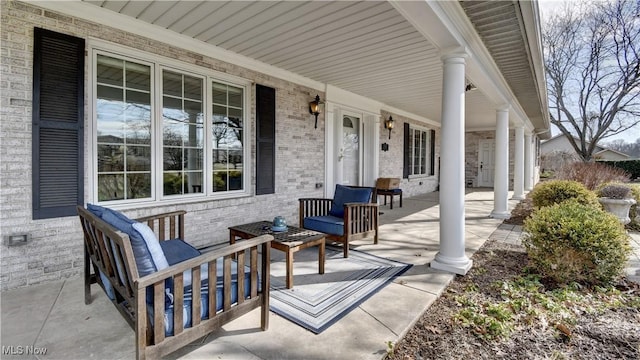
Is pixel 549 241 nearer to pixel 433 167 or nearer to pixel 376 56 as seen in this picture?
pixel 376 56

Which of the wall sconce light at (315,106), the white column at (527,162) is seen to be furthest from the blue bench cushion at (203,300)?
the white column at (527,162)

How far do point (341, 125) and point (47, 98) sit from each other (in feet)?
15.9

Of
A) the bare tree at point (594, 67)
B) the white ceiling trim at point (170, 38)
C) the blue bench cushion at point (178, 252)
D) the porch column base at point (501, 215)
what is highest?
the bare tree at point (594, 67)

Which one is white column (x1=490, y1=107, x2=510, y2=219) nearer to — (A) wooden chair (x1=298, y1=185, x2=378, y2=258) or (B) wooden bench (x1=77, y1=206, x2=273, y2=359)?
(A) wooden chair (x1=298, y1=185, x2=378, y2=258)

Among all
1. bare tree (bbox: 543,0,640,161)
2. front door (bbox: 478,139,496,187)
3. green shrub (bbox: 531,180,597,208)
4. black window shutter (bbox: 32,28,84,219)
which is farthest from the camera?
front door (bbox: 478,139,496,187)

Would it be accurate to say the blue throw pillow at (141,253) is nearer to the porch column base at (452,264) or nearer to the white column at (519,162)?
the porch column base at (452,264)

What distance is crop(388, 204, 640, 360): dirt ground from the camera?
1.98 metres

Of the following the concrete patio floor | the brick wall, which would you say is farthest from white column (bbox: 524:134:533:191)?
the brick wall

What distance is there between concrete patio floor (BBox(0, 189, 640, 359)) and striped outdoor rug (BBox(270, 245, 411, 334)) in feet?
0.30

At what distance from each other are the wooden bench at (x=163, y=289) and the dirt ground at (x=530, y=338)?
1.04 metres

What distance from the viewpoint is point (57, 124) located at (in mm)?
2912

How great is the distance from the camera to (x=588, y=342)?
2.11 metres

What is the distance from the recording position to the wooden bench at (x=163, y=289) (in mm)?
1551

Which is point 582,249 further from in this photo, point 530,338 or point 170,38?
point 170,38
